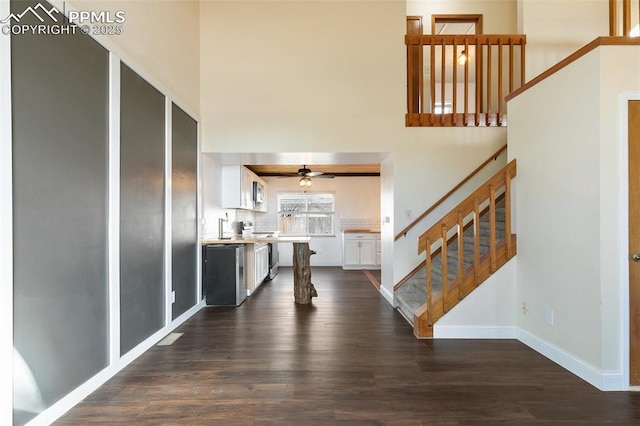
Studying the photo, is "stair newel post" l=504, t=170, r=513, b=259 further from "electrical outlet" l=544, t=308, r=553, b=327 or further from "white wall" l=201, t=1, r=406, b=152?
"white wall" l=201, t=1, r=406, b=152

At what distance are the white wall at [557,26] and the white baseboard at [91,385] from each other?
222 inches

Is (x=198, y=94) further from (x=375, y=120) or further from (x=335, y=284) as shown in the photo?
(x=335, y=284)

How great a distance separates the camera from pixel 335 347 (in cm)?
281

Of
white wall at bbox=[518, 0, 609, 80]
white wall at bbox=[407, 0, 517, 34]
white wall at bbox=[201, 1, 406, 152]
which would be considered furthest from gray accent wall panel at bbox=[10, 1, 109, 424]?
white wall at bbox=[407, 0, 517, 34]

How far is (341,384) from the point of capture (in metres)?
2.18

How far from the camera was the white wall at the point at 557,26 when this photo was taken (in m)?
4.22

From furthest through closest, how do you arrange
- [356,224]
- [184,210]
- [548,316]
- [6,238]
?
1. [356,224]
2. [184,210]
3. [548,316]
4. [6,238]

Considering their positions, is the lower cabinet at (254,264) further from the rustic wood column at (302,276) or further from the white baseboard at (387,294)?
the white baseboard at (387,294)

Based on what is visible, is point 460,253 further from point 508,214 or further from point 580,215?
point 580,215

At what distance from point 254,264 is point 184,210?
163 cm

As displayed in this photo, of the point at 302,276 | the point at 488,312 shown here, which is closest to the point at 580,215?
the point at 488,312

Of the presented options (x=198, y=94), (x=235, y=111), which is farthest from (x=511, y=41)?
(x=198, y=94)

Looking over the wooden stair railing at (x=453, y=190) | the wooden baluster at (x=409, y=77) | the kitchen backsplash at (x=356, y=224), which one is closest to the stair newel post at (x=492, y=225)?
the wooden stair railing at (x=453, y=190)

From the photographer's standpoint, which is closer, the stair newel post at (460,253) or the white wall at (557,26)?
the stair newel post at (460,253)
